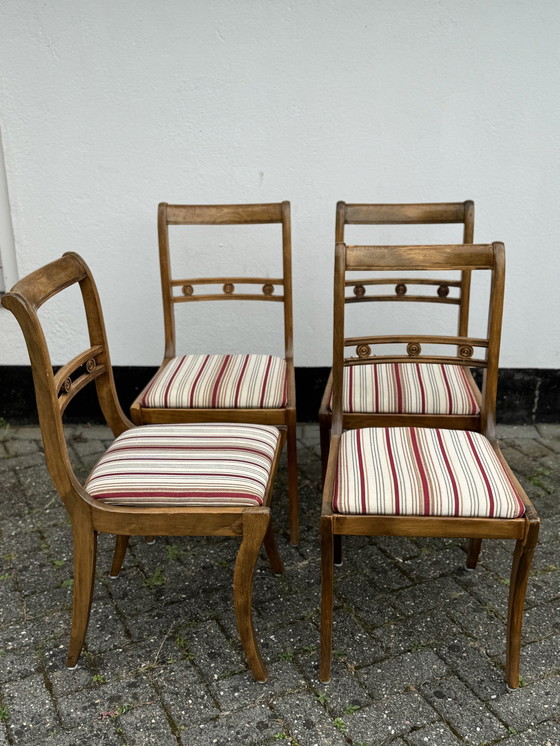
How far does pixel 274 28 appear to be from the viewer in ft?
9.87

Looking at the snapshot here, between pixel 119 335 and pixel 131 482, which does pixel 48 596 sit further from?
pixel 119 335

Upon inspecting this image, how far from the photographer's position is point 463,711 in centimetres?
194

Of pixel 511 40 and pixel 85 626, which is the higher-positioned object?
pixel 511 40

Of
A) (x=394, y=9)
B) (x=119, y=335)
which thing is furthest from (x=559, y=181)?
(x=119, y=335)

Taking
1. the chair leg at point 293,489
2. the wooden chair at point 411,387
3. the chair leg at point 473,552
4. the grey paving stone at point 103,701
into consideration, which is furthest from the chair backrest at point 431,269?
the grey paving stone at point 103,701

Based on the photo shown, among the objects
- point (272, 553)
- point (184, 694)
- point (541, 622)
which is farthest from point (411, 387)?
point (184, 694)

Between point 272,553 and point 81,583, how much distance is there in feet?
2.18

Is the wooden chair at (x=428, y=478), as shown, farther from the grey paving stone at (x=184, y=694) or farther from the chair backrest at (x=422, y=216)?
the chair backrest at (x=422, y=216)

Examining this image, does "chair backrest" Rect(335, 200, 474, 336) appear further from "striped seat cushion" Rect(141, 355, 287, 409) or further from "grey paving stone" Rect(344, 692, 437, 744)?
"grey paving stone" Rect(344, 692, 437, 744)

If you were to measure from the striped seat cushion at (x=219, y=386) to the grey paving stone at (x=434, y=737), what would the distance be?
1099mm

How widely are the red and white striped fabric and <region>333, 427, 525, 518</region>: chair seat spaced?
0.80 ft

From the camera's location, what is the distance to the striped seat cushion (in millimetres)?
2514

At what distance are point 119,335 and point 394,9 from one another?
188 cm

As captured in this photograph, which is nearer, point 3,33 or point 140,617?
point 140,617
